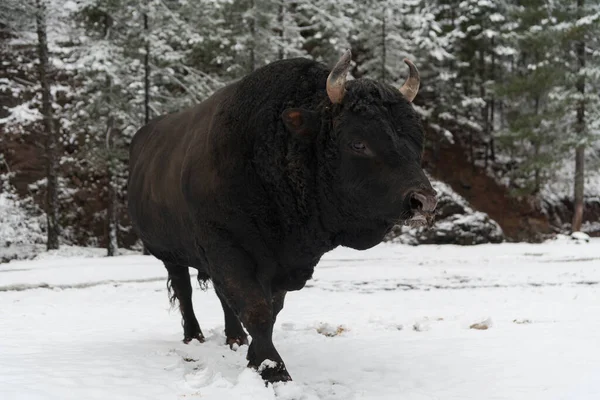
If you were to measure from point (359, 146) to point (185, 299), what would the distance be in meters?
3.60

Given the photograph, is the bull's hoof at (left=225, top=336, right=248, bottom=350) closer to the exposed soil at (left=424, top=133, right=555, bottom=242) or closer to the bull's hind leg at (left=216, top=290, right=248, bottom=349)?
the bull's hind leg at (left=216, top=290, right=248, bottom=349)

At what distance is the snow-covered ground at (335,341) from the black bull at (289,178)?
0.77 meters

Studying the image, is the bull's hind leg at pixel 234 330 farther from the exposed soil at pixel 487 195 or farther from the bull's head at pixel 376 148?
the exposed soil at pixel 487 195

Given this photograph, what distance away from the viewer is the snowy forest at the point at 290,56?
22531 millimetres

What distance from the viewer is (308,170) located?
5031 mm

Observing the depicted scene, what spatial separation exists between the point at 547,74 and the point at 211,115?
26.9 m

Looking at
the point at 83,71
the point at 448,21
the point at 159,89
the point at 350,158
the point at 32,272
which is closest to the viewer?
the point at 350,158

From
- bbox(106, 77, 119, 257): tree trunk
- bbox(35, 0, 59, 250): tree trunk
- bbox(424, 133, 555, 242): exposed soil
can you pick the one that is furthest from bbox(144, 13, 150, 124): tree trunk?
bbox(424, 133, 555, 242): exposed soil

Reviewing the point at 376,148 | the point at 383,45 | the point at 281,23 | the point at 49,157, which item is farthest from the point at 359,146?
the point at 383,45

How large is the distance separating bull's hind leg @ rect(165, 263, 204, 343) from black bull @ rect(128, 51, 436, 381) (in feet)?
5.58

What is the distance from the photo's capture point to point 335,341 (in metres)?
7.14

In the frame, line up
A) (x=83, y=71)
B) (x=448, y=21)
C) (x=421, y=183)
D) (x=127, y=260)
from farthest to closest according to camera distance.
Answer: (x=448, y=21), (x=83, y=71), (x=127, y=260), (x=421, y=183)

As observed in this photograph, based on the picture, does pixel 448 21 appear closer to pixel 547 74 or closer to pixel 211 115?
pixel 547 74

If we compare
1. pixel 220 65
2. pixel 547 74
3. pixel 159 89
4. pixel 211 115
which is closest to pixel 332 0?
pixel 220 65
